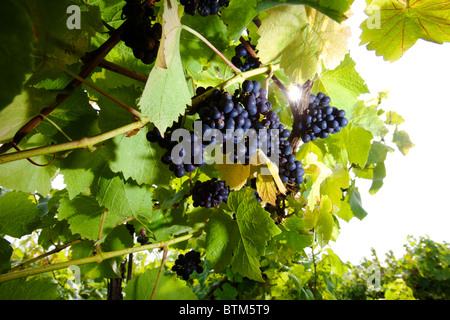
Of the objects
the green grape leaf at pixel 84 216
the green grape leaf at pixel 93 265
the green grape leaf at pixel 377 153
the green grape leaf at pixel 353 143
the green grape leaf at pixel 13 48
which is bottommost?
the green grape leaf at pixel 93 265

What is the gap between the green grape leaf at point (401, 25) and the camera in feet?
2.88

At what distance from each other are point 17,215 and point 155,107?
89cm

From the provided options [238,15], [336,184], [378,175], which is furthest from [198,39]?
[378,175]

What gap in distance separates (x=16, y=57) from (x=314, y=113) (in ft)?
2.83

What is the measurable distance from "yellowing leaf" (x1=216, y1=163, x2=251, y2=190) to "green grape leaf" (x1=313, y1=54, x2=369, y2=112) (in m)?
0.50

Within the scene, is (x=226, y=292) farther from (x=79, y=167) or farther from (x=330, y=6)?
(x=330, y=6)

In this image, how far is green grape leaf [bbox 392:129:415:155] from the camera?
6.40 ft

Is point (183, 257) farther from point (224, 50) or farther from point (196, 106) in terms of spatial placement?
point (224, 50)

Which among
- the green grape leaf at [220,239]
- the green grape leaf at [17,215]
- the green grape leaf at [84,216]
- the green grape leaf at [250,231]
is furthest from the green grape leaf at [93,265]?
the green grape leaf at [250,231]

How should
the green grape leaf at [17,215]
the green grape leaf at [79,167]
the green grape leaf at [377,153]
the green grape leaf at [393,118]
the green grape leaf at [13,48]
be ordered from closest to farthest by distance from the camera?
the green grape leaf at [13,48]
the green grape leaf at [79,167]
the green grape leaf at [17,215]
the green grape leaf at [377,153]
the green grape leaf at [393,118]

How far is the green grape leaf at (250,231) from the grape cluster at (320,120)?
0.32 m

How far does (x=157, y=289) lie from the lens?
92cm

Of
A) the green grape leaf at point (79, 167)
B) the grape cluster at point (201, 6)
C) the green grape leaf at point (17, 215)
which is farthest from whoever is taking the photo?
the green grape leaf at point (17, 215)

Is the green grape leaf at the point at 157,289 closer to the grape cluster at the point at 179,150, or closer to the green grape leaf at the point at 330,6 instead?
the grape cluster at the point at 179,150
